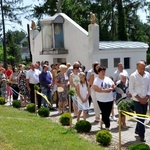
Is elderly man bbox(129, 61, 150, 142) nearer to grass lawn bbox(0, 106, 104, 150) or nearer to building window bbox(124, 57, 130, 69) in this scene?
grass lawn bbox(0, 106, 104, 150)

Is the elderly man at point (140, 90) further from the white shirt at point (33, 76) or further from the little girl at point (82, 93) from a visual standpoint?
the white shirt at point (33, 76)

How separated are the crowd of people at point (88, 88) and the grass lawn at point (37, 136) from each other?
1.02 meters

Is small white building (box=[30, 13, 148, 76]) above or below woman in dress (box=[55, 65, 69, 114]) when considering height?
above

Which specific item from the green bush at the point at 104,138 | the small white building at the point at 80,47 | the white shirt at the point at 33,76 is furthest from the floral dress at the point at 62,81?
the small white building at the point at 80,47

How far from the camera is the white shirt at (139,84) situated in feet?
23.6

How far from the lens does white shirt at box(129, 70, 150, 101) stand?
7191mm

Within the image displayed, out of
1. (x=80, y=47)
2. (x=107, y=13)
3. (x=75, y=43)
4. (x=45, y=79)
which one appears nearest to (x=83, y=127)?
(x=45, y=79)

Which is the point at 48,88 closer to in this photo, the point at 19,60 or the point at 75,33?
the point at 75,33

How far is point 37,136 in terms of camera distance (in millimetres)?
7754

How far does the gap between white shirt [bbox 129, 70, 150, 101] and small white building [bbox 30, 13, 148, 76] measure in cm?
1323

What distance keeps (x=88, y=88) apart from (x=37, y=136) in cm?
254

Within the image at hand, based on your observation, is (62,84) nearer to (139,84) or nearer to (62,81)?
(62,81)

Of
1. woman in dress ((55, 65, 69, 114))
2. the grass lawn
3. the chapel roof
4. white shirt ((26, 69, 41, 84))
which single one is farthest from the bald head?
the chapel roof

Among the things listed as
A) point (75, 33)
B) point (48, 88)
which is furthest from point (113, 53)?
point (48, 88)
